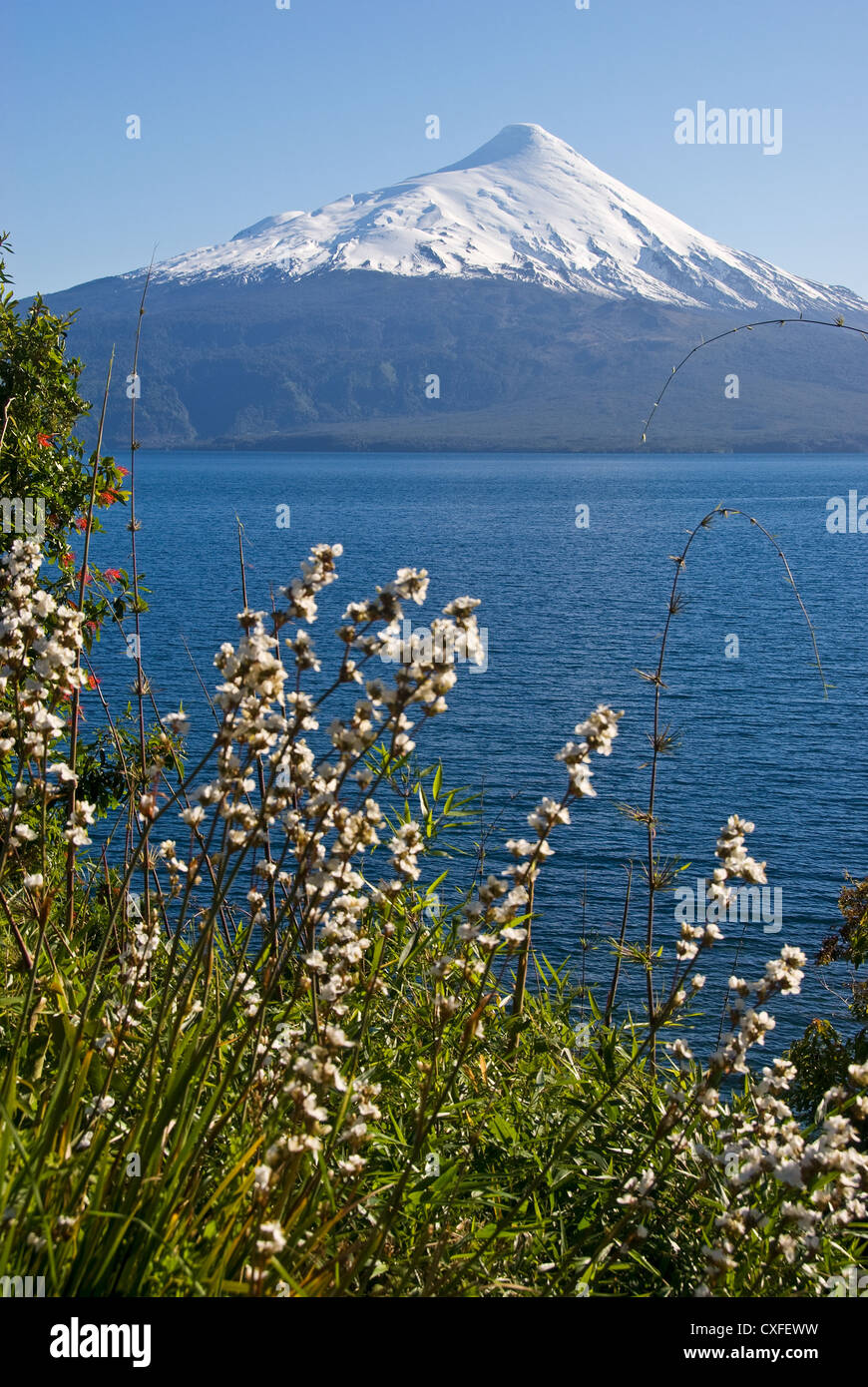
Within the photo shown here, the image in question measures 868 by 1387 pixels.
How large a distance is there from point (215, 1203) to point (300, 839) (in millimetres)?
1059

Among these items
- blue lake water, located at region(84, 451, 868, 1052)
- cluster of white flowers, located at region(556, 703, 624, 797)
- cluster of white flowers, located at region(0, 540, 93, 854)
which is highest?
cluster of white flowers, located at region(0, 540, 93, 854)

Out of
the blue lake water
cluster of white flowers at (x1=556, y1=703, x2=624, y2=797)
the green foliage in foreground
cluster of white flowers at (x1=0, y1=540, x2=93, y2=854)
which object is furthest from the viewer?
the blue lake water

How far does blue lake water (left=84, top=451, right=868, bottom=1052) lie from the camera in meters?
23.6

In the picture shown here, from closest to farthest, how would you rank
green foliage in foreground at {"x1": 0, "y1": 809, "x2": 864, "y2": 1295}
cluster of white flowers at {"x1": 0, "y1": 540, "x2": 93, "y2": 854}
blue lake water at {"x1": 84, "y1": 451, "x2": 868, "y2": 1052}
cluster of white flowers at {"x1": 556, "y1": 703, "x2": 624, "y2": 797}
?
green foliage in foreground at {"x1": 0, "y1": 809, "x2": 864, "y2": 1295} → cluster of white flowers at {"x1": 556, "y1": 703, "x2": 624, "y2": 797} → cluster of white flowers at {"x1": 0, "y1": 540, "x2": 93, "y2": 854} → blue lake water at {"x1": 84, "y1": 451, "x2": 868, "y2": 1052}

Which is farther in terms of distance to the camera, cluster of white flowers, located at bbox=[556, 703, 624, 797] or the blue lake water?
the blue lake water

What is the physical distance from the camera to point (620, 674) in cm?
4231

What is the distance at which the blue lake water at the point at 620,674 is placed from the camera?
77.6 ft

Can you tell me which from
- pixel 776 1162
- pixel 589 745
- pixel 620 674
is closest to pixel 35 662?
pixel 589 745

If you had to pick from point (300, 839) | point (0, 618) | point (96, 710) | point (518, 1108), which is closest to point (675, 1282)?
point (518, 1108)

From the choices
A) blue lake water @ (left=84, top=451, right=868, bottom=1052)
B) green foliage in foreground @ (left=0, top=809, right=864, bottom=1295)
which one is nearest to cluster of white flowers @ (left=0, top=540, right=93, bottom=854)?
green foliage in foreground @ (left=0, top=809, right=864, bottom=1295)

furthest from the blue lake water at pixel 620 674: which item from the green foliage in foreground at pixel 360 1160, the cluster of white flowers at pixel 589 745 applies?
the cluster of white flowers at pixel 589 745

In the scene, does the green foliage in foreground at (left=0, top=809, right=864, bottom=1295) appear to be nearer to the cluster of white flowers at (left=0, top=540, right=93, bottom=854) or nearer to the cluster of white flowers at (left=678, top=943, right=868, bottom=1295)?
the cluster of white flowers at (left=678, top=943, right=868, bottom=1295)

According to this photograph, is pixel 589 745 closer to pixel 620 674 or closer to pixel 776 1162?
pixel 776 1162
